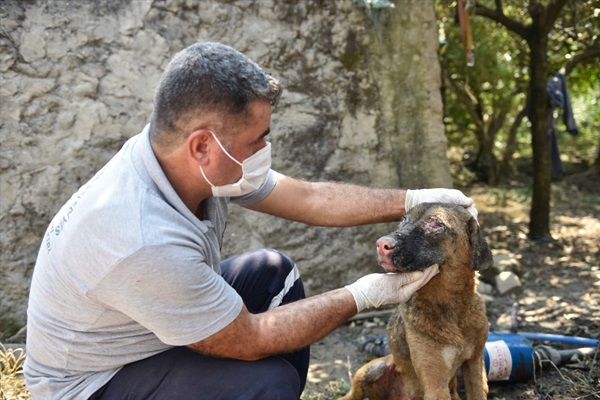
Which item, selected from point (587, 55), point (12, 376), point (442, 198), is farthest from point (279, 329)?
point (587, 55)

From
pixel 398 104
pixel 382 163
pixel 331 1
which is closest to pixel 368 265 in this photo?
pixel 382 163

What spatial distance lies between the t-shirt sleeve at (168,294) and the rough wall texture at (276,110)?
230cm

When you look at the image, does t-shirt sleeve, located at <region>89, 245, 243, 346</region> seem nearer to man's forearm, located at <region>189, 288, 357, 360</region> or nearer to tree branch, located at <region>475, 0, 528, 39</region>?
man's forearm, located at <region>189, 288, 357, 360</region>

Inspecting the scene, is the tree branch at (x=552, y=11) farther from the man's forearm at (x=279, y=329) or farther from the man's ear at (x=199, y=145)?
the man's ear at (x=199, y=145)

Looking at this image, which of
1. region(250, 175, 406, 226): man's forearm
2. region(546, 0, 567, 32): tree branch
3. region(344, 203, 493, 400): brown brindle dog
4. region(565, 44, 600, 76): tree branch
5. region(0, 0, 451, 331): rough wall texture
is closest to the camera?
region(344, 203, 493, 400): brown brindle dog

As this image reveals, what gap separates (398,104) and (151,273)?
3.57 meters

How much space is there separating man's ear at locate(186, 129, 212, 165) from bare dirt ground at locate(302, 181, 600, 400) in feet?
7.01

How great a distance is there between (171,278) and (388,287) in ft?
3.77

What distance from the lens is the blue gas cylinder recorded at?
390cm

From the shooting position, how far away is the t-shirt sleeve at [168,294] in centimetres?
246

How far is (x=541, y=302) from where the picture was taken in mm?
5863

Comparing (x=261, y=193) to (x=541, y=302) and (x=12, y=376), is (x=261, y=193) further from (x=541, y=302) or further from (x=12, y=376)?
(x=541, y=302)

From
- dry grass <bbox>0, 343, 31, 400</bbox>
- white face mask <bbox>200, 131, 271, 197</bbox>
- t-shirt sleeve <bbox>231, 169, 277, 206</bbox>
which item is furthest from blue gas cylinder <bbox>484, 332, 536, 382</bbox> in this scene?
dry grass <bbox>0, 343, 31, 400</bbox>

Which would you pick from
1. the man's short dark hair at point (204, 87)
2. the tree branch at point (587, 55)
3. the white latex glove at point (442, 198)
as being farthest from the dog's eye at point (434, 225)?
the tree branch at point (587, 55)
